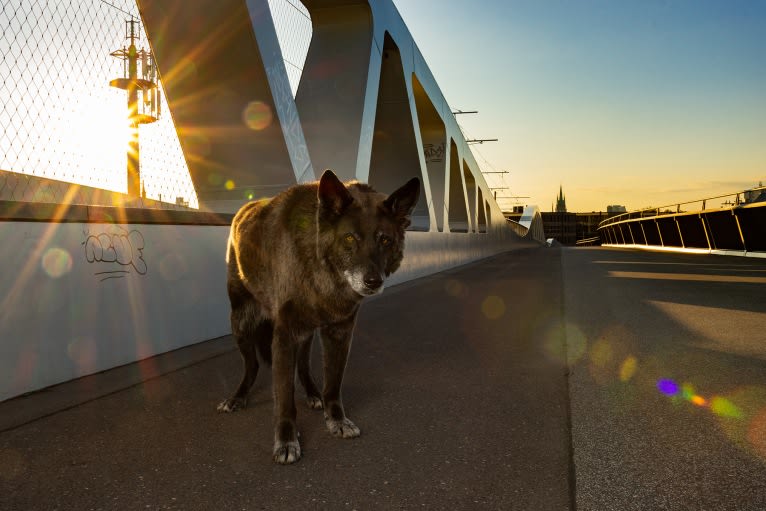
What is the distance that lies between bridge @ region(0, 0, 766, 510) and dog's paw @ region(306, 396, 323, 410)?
5 centimetres

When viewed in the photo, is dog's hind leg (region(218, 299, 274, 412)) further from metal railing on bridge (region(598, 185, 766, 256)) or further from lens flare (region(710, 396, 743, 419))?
metal railing on bridge (region(598, 185, 766, 256))

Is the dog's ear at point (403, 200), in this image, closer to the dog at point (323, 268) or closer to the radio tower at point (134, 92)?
the dog at point (323, 268)

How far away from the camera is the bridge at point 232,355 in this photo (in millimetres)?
2463

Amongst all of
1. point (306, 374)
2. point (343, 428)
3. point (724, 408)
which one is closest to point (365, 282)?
point (343, 428)

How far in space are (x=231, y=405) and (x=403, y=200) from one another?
67.9 inches

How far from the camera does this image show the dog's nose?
2.81m

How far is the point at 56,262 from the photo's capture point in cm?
404

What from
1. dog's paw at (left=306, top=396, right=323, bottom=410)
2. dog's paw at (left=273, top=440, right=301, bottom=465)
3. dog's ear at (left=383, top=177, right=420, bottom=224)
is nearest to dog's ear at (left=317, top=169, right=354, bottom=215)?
dog's ear at (left=383, top=177, right=420, bottom=224)

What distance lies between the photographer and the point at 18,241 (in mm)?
3756

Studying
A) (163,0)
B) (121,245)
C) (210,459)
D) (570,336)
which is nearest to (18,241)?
Result: (121,245)

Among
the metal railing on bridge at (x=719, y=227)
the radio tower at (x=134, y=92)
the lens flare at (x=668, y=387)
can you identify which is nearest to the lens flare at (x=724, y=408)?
the lens flare at (x=668, y=387)

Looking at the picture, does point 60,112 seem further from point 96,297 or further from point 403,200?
point 403,200

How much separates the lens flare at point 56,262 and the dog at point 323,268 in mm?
1651

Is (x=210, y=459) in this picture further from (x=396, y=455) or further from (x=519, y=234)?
(x=519, y=234)
